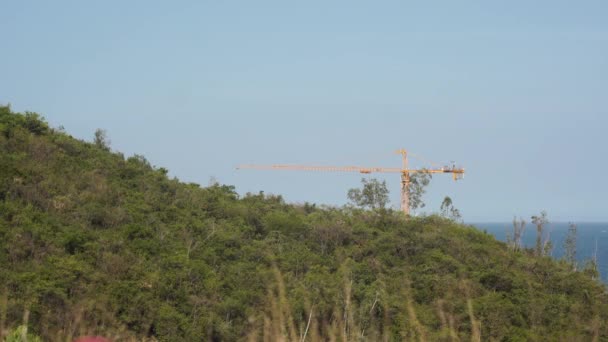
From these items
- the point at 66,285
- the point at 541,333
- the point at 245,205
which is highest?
the point at 245,205

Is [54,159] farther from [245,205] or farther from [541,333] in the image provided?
[541,333]

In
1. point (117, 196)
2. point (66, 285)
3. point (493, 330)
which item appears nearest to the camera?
point (66, 285)

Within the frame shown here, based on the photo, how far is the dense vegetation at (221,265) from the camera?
53.3ft

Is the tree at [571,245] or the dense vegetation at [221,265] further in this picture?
the tree at [571,245]

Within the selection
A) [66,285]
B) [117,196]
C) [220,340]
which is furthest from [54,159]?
[220,340]

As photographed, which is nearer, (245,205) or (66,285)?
(66,285)

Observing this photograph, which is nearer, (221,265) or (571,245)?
(221,265)

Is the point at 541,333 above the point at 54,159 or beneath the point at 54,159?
beneath

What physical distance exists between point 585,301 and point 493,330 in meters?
5.64

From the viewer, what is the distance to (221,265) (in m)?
20.1

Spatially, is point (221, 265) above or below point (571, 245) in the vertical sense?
below

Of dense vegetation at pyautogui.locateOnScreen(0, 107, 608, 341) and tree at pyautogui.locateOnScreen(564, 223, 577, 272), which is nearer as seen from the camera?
dense vegetation at pyautogui.locateOnScreen(0, 107, 608, 341)

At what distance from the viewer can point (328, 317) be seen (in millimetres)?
17734

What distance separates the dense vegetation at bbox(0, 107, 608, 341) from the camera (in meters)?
16.2
